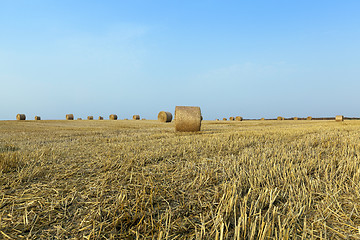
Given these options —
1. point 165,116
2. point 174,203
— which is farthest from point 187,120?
point 165,116

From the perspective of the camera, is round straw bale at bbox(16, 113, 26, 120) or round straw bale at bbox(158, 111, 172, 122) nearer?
round straw bale at bbox(158, 111, 172, 122)

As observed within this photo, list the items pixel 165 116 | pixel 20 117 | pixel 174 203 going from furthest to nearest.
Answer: pixel 20 117 < pixel 165 116 < pixel 174 203

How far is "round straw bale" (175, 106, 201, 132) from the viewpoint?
1172 centimetres

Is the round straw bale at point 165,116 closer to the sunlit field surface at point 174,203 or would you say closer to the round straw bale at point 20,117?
the round straw bale at point 20,117

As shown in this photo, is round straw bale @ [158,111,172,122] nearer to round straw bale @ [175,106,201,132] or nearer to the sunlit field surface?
round straw bale @ [175,106,201,132]

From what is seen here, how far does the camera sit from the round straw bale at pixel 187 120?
38.4 feet

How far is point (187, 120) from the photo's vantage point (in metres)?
11.8

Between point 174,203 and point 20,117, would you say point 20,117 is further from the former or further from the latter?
point 174,203

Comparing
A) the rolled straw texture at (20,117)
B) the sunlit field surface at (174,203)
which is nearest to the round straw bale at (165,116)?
the rolled straw texture at (20,117)

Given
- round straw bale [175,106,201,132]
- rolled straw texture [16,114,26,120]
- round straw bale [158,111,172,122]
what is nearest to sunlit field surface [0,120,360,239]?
round straw bale [175,106,201,132]

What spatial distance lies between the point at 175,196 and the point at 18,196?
1.86 metres

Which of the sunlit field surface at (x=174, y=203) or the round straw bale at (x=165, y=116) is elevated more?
the round straw bale at (x=165, y=116)

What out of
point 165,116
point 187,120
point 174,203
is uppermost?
point 165,116

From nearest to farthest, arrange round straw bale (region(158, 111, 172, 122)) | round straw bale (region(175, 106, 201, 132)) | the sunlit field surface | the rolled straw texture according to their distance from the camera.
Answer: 1. the sunlit field surface
2. round straw bale (region(175, 106, 201, 132))
3. round straw bale (region(158, 111, 172, 122))
4. the rolled straw texture
